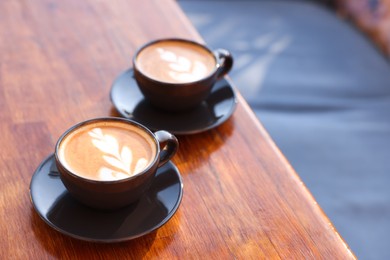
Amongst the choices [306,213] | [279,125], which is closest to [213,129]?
[306,213]

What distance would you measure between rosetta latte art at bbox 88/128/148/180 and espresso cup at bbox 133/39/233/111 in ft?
0.44

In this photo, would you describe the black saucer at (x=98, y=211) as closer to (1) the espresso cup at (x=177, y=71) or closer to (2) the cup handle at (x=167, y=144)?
(2) the cup handle at (x=167, y=144)

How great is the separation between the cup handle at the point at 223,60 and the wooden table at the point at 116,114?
0.06m

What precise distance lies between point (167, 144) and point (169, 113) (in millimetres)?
146

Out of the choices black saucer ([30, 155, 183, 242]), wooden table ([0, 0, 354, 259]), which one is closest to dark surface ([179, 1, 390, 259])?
wooden table ([0, 0, 354, 259])

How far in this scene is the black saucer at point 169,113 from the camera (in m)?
0.81

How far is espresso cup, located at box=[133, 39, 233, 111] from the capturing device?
2.59ft

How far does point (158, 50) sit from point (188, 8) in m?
A: 0.90

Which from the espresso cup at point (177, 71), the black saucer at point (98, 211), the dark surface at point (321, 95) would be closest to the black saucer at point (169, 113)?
the espresso cup at point (177, 71)

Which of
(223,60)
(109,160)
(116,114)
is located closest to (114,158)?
(109,160)

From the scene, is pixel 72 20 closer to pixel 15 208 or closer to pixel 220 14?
pixel 15 208

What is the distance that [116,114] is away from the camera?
84 centimetres

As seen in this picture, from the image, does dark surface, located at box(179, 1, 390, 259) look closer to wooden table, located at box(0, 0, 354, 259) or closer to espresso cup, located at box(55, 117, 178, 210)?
wooden table, located at box(0, 0, 354, 259)

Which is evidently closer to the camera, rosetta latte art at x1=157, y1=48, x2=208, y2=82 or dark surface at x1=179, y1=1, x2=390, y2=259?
rosetta latte art at x1=157, y1=48, x2=208, y2=82
